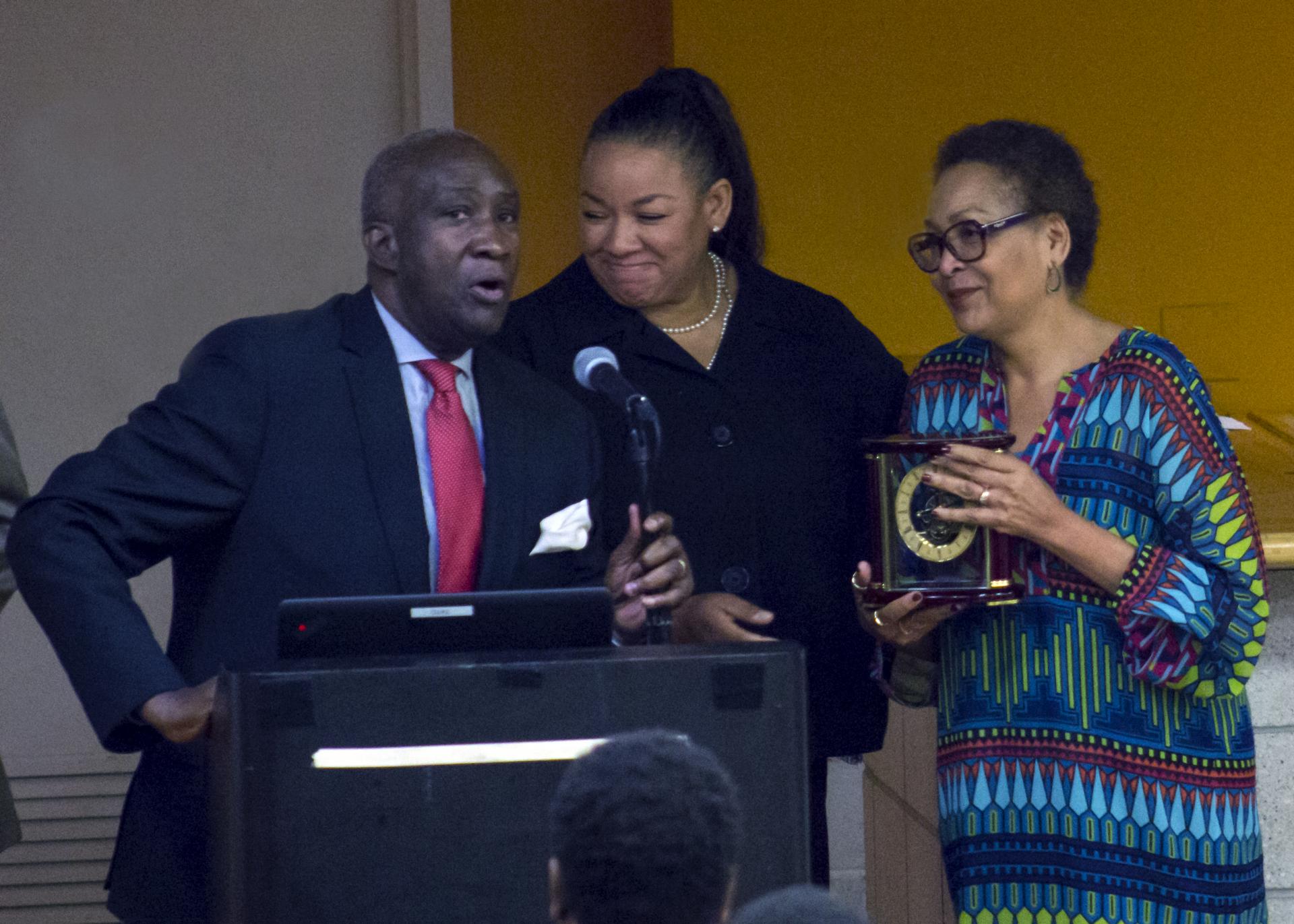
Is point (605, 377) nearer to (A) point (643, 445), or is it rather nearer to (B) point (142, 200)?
(A) point (643, 445)

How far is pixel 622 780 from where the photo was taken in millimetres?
1077

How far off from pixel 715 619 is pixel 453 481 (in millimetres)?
408

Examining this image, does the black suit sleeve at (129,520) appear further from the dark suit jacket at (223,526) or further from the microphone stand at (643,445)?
the microphone stand at (643,445)

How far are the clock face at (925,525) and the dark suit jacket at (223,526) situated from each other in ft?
1.42

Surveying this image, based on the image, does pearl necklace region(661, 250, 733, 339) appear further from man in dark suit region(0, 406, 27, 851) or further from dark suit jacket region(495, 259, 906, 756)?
man in dark suit region(0, 406, 27, 851)

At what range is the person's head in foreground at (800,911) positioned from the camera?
2.89ft

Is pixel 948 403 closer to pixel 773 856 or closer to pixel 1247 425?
pixel 773 856

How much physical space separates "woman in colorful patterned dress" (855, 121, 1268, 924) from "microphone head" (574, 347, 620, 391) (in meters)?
0.44

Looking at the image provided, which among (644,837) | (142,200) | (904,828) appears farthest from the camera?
(142,200)

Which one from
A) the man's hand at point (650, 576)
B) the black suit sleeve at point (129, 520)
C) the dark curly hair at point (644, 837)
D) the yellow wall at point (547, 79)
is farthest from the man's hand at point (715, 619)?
the yellow wall at point (547, 79)

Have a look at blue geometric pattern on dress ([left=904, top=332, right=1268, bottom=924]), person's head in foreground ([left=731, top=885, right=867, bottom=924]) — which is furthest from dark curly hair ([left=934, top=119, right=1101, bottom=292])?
person's head in foreground ([left=731, top=885, right=867, bottom=924])

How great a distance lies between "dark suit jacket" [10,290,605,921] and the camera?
5.99 ft

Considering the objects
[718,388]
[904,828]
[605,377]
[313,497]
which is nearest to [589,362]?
[605,377]

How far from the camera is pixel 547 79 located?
189 inches
